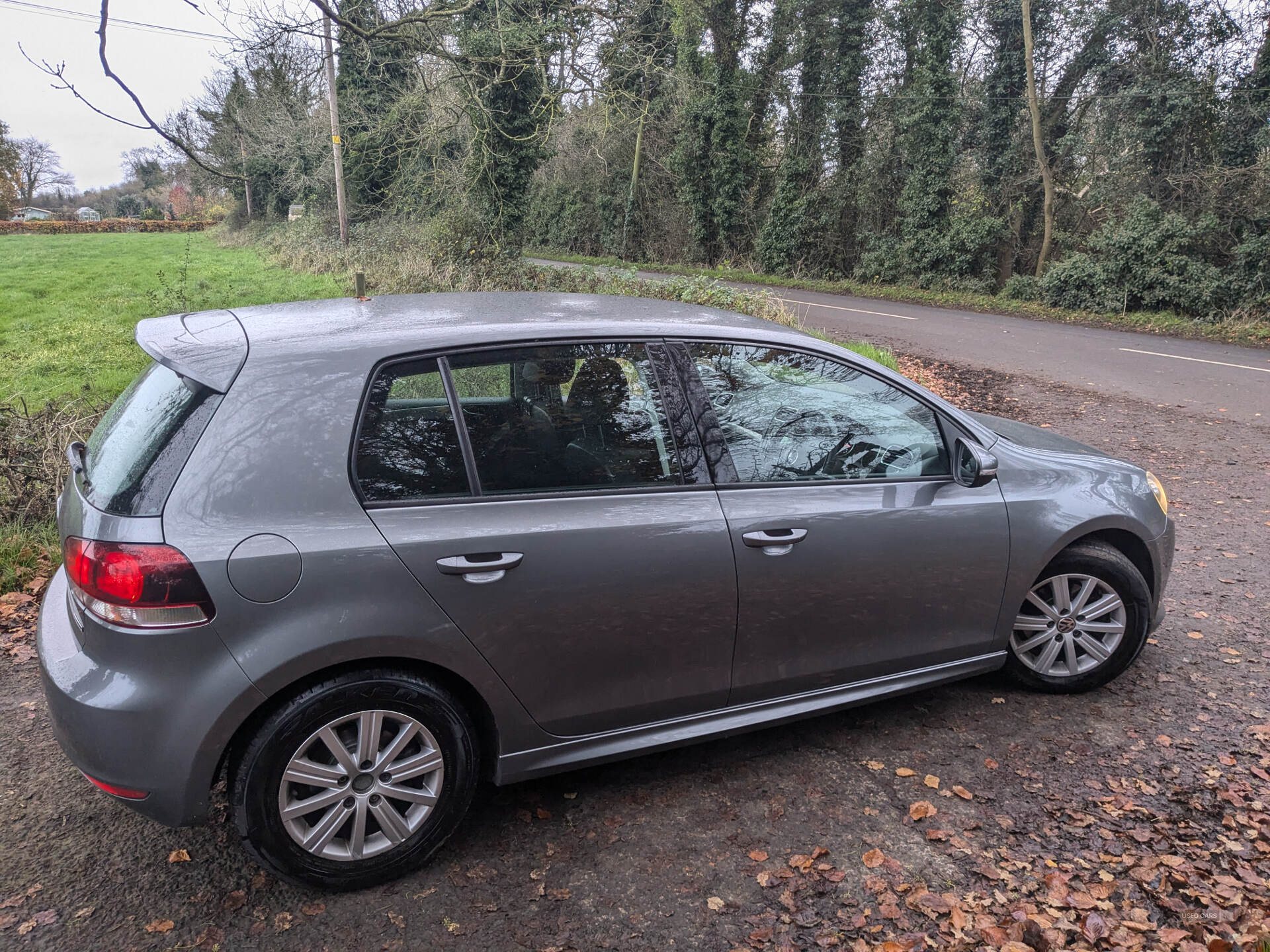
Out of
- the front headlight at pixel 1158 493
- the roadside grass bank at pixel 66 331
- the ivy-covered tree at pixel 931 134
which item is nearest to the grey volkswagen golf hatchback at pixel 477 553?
the front headlight at pixel 1158 493

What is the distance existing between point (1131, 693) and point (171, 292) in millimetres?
11610

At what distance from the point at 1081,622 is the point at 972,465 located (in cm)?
98

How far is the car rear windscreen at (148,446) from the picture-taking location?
7.93 ft

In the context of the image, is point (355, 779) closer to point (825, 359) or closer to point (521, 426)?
point (521, 426)

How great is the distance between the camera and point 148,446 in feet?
8.29

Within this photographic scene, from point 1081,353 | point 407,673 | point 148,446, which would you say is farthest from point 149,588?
point 1081,353

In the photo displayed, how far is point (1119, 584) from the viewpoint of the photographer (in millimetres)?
3748

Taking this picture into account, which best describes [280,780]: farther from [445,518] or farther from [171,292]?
[171,292]

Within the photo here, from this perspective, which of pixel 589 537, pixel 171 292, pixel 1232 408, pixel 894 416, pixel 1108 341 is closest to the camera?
pixel 589 537

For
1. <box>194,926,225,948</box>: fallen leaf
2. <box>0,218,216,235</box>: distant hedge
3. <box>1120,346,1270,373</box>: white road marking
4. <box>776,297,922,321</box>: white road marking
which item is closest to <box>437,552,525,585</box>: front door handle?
<box>194,926,225,948</box>: fallen leaf

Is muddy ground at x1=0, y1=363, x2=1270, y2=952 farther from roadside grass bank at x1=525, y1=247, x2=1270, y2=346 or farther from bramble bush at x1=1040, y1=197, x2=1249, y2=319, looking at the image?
bramble bush at x1=1040, y1=197, x2=1249, y2=319

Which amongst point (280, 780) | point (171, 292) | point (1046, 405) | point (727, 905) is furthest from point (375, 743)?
point (171, 292)

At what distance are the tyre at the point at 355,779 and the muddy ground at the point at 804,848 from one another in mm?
153

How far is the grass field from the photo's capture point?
10062mm
